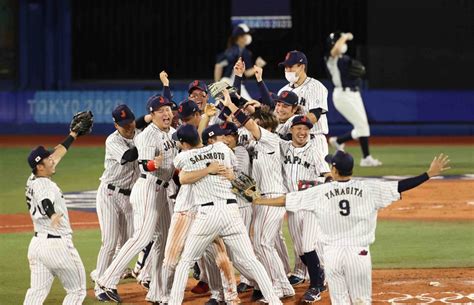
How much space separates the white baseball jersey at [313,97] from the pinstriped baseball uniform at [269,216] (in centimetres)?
106

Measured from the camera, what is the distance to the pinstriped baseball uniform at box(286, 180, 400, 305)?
323 inches

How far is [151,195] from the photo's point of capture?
10.1 m

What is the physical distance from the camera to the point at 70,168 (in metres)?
19.9

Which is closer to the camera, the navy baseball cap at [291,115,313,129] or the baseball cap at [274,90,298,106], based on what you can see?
the navy baseball cap at [291,115,313,129]

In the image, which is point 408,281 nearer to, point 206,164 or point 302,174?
point 302,174

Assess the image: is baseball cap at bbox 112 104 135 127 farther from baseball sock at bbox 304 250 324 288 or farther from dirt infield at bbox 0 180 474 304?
baseball sock at bbox 304 250 324 288

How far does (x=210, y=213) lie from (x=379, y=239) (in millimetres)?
4499

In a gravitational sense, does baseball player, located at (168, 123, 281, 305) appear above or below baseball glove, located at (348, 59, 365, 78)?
below

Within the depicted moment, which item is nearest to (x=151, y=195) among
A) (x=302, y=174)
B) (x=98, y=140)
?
(x=302, y=174)

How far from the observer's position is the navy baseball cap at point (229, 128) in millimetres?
9539

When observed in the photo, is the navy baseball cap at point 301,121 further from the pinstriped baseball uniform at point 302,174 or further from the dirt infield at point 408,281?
the dirt infield at point 408,281

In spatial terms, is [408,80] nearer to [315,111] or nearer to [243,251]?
[315,111]

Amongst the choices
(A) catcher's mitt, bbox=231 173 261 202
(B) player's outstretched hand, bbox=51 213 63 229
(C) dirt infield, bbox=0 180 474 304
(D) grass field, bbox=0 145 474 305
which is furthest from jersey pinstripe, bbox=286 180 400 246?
(D) grass field, bbox=0 145 474 305

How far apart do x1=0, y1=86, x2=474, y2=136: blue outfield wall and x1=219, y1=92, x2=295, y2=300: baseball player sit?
1347 centimetres
